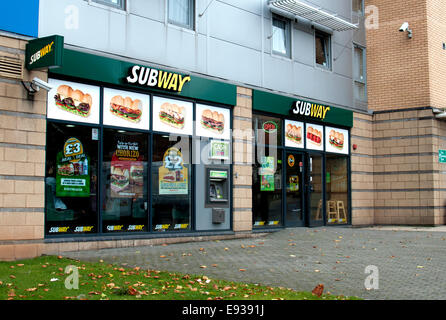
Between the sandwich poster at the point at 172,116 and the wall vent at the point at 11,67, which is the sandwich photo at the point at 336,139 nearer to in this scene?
the sandwich poster at the point at 172,116

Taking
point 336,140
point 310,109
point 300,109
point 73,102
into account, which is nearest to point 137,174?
point 73,102

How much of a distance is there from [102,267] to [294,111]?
871 cm

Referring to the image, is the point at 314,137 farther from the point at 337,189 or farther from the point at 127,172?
the point at 127,172

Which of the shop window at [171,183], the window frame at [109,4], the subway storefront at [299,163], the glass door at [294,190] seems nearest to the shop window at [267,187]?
the subway storefront at [299,163]

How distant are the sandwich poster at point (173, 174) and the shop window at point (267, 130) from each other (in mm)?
2851

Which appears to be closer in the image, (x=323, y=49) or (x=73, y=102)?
(x=73, y=102)

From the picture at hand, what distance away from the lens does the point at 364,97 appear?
19312 mm

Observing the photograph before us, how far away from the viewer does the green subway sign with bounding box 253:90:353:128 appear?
14891 millimetres

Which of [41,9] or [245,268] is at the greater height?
[41,9]

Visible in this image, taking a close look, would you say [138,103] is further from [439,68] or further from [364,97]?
[439,68]

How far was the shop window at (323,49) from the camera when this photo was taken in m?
17.4

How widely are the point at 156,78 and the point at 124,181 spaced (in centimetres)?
243

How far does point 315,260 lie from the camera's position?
10.1 meters

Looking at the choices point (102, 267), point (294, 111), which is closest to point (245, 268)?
point (102, 267)
